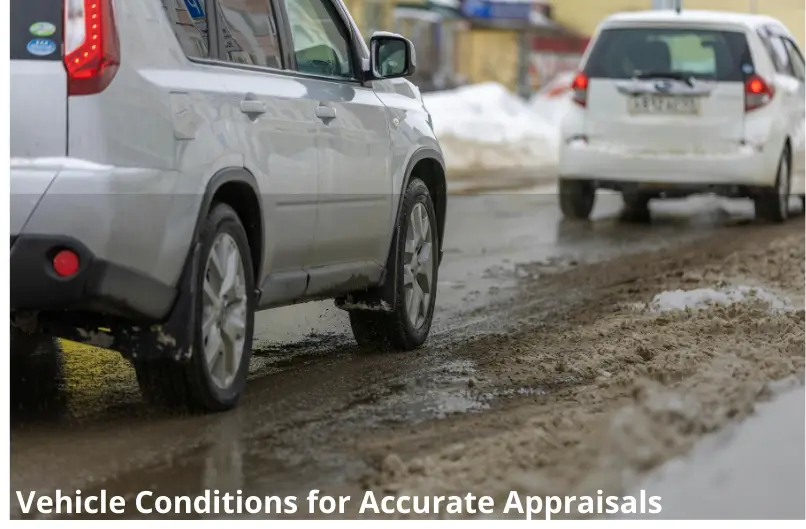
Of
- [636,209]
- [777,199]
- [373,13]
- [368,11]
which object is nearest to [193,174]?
[777,199]

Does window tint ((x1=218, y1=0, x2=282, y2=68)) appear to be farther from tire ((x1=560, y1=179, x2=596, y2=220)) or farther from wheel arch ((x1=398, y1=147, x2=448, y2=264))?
tire ((x1=560, y1=179, x2=596, y2=220))

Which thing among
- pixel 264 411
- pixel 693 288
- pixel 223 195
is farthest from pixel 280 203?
pixel 693 288

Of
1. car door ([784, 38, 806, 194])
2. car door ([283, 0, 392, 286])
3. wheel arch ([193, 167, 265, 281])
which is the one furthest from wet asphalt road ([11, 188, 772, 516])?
car door ([784, 38, 806, 194])

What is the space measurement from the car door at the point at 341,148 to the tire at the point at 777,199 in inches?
325

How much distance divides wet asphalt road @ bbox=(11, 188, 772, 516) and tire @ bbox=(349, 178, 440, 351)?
10 cm

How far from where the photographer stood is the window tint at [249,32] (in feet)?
19.9

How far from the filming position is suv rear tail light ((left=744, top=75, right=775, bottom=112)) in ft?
47.5

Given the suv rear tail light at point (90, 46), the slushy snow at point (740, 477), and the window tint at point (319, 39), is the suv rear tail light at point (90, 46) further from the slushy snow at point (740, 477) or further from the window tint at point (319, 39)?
the slushy snow at point (740, 477)

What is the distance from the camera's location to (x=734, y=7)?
50531 mm

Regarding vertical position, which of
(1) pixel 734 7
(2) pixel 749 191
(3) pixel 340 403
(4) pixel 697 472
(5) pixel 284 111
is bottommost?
(1) pixel 734 7

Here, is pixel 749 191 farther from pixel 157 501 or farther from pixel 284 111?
pixel 157 501

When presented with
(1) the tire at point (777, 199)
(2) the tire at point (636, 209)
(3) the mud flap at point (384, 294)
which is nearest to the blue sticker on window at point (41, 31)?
(3) the mud flap at point (384, 294)

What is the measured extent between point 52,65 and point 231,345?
3.83 feet

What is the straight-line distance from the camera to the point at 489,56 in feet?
169
